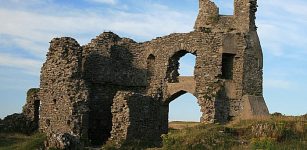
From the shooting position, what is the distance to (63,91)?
23797 mm

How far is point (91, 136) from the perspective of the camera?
83.2ft

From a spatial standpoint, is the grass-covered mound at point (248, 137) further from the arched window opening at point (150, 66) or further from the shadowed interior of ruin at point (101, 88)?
the arched window opening at point (150, 66)

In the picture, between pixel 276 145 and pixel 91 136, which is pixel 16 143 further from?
pixel 276 145

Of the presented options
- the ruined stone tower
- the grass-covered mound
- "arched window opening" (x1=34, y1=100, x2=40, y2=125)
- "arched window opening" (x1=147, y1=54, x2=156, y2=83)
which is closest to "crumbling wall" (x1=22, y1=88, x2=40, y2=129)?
"arched window opening" (x1=34, y1=100, x2=40, y2=125)

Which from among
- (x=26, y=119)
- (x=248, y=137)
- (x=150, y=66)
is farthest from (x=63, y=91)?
(x=248, y=137)

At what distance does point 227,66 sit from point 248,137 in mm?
7139

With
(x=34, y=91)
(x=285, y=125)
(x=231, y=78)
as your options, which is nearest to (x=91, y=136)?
(x=34, y=91)

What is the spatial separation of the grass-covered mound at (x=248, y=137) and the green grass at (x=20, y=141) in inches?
250

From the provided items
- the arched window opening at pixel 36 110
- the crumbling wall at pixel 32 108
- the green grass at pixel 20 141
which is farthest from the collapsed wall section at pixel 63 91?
the arched window opening at pixel 36 110

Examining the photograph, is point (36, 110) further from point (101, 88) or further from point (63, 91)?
point (63, 91)

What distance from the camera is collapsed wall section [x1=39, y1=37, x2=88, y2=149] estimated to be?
23.2 metres

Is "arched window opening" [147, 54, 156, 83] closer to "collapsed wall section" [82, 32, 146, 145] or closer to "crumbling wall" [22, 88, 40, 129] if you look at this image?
"collapsed wall section" [82, 32, 146, 145]

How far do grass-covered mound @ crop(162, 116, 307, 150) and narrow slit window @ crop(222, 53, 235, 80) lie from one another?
536 centimetres

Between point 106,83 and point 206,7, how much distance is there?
5.83 metres
